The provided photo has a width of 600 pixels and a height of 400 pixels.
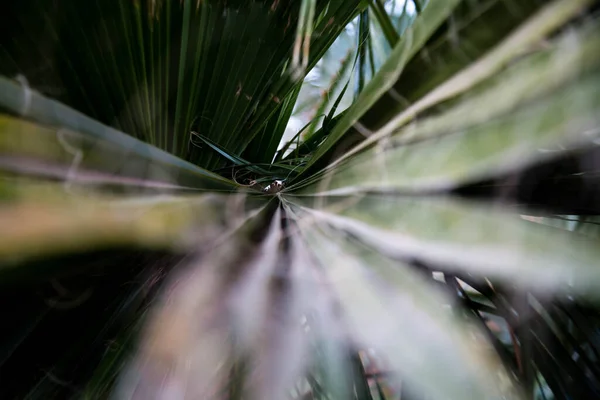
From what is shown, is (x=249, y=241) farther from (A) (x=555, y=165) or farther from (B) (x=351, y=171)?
(A) (x=555, y=165)

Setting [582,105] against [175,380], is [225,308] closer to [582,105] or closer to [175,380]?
[175,380]

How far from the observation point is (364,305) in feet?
0.61

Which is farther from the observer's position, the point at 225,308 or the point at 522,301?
the point at 522,301

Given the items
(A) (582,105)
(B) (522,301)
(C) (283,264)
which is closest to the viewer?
(A) (582,105)

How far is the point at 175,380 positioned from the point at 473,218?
0.64ft

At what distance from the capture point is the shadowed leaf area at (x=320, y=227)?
17 cm

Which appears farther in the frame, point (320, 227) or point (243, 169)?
point (243, 169)

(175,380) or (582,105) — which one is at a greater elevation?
(582,105)

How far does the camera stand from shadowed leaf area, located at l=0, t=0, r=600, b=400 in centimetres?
17

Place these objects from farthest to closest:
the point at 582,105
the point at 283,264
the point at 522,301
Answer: the point at 522,301 → the point at 283,264 → the point at 582,105

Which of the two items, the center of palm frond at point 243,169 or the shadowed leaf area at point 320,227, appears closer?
the shadowed leaf area at point 320,227

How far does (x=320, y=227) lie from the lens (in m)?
0.27

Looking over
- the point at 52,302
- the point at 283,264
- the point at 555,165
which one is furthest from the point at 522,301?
the point at 52,302

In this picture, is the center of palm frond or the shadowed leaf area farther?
the center of palm frond
